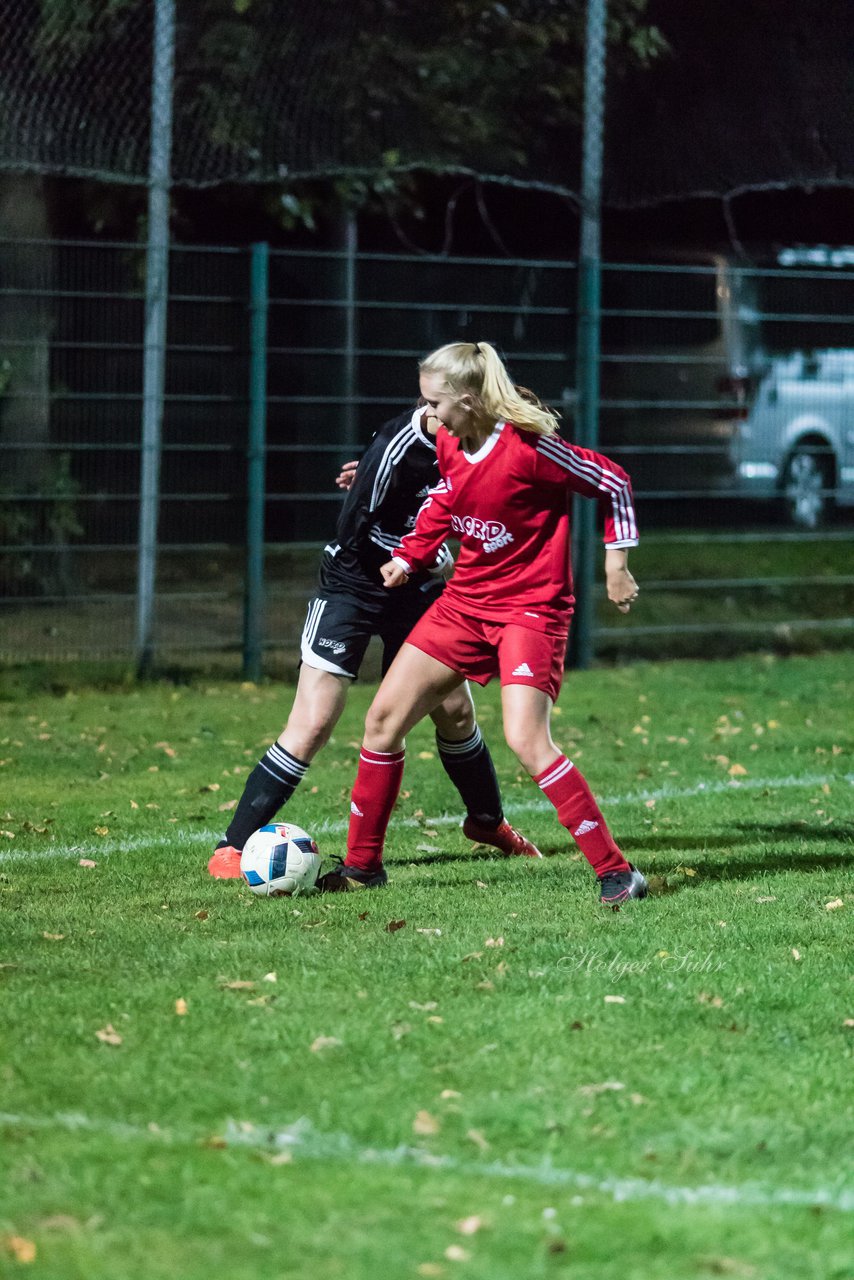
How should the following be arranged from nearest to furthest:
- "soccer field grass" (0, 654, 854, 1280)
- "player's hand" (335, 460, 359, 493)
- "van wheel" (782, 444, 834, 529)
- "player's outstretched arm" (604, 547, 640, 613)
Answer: "soccer field grass" (0, 654, 854, 1280), "player's outstretched arm" (604, 547, 640, 613), "player's hand" (335, 460, 359, 493), "van wheel" (782, 444, 834, 529)

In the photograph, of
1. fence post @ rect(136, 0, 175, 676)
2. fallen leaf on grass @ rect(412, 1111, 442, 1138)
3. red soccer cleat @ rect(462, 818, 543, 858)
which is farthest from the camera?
fence post @ rect(136, 0, 175, 676)

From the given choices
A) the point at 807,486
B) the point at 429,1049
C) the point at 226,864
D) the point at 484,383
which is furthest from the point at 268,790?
the point at 807,486

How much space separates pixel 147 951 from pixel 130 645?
6748mm

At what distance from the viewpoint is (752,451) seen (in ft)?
47.4

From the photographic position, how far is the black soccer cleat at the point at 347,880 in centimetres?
667

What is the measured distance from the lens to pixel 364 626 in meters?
7.12

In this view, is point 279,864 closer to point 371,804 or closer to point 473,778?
point 371,804

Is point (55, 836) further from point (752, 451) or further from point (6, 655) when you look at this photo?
point (752, 451)

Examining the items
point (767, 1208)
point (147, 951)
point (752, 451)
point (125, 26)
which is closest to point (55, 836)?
point (147, 951)

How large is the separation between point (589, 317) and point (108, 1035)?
30.7 feet

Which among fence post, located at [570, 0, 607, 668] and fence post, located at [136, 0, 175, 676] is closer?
fence post, located at [136, 0, 175, 676]

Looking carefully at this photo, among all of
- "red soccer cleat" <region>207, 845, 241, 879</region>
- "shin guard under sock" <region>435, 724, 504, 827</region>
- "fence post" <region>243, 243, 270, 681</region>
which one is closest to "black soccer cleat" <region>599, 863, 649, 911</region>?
"shin guard under sock" <region>435, 724, 504, 827</region>

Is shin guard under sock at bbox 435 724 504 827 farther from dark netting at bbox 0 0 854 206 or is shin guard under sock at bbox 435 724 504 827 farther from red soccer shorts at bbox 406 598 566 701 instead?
dark netting at bbox 0 0 854 206

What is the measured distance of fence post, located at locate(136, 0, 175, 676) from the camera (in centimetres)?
1198
